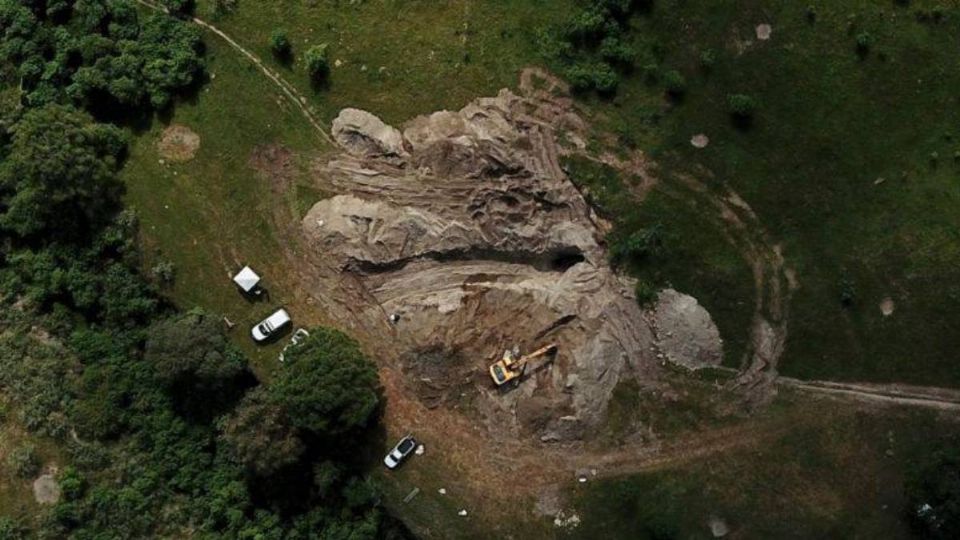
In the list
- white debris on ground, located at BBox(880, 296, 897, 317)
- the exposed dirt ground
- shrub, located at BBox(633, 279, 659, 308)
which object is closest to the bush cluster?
the exposed dirt ground

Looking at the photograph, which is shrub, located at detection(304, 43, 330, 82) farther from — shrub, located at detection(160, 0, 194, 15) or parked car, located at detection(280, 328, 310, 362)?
parked car, located at detection(280, 328, 310, 362)

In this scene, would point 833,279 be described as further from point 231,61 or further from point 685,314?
point 231,61

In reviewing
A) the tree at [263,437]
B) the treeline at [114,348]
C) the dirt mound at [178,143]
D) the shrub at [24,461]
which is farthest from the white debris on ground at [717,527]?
the shrub at [24,461]

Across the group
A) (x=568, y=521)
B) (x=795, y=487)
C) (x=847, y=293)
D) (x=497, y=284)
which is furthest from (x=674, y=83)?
(x=568, y=521)

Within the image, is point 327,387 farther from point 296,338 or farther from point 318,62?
point 318,62

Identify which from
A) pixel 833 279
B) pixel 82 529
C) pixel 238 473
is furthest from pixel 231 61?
pixel 833 279

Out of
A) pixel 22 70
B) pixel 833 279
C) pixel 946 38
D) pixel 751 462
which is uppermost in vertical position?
pixel 22 70
